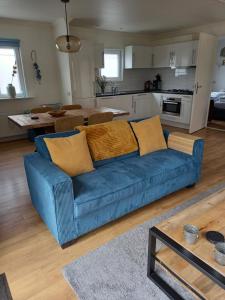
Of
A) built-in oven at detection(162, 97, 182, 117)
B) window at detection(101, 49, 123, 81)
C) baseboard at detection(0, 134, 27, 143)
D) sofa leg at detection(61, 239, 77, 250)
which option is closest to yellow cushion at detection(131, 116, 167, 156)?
sofa leg at detection(61, 239, 77, 250)

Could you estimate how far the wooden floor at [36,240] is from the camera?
1.47 meters

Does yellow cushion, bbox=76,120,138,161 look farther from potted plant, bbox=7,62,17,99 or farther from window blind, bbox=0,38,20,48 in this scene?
window blind, bbox=0,38,20,48

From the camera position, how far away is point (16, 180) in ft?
9.69

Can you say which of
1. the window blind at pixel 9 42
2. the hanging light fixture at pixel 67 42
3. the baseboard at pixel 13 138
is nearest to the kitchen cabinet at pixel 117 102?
the baseboard at pixel 13 138

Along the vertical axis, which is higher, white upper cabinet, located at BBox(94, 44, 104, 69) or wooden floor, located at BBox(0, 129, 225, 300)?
white upper cabinet, located at BBox(94, 44, 104, 69)

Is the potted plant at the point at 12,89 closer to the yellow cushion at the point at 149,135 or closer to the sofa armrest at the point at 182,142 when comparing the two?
the yellow cushion at the point at 149,135

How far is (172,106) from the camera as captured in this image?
5559 millimetres

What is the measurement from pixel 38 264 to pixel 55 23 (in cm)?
471

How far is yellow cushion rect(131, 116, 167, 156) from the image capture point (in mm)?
2590

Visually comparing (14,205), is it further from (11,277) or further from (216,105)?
(216,105)

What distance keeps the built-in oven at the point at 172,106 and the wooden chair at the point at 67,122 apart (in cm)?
312

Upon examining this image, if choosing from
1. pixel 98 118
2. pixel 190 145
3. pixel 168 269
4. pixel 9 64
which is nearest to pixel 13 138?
pixel 9 64

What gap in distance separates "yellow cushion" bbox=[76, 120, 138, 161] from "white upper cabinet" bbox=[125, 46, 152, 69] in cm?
383

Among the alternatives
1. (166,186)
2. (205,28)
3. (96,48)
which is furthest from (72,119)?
(205,28)
